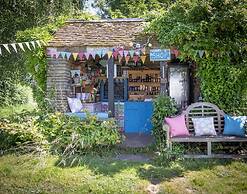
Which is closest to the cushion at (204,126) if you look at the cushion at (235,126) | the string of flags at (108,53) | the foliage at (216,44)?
the cushion at (235,126)

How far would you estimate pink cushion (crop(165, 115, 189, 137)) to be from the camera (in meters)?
7.68

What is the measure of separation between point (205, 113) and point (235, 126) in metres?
0.78

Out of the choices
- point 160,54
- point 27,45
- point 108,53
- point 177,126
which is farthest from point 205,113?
point 27,45

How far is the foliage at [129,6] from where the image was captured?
17219 millimetres

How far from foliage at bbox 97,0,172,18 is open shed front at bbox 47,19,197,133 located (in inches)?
190

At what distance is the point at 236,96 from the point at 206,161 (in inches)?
80.6

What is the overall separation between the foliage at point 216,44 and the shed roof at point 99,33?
56.3 inches

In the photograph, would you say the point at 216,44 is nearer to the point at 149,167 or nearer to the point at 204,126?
the point at 204,126

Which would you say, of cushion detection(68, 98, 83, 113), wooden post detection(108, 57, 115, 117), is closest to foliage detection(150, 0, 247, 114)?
wooden post detection(108, 57, 115, 117)

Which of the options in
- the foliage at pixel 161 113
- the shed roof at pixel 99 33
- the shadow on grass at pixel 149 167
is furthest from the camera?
the shed roof at pixel 99 33

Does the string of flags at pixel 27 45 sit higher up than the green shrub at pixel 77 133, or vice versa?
the string of flags at pixel 27 45

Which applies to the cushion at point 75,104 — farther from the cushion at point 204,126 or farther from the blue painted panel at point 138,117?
the cushion at point 204,126

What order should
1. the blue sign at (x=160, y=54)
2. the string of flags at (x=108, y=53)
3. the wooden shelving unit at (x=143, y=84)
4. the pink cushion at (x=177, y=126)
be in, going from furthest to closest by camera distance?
the wooden shelving unit at (x=143, y=84) < the string of flags at (x=108, y=53) < the blue sign at (x=160, y=54) < the pink cushion at (x=177, y=126)

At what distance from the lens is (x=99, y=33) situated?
10.1 m
